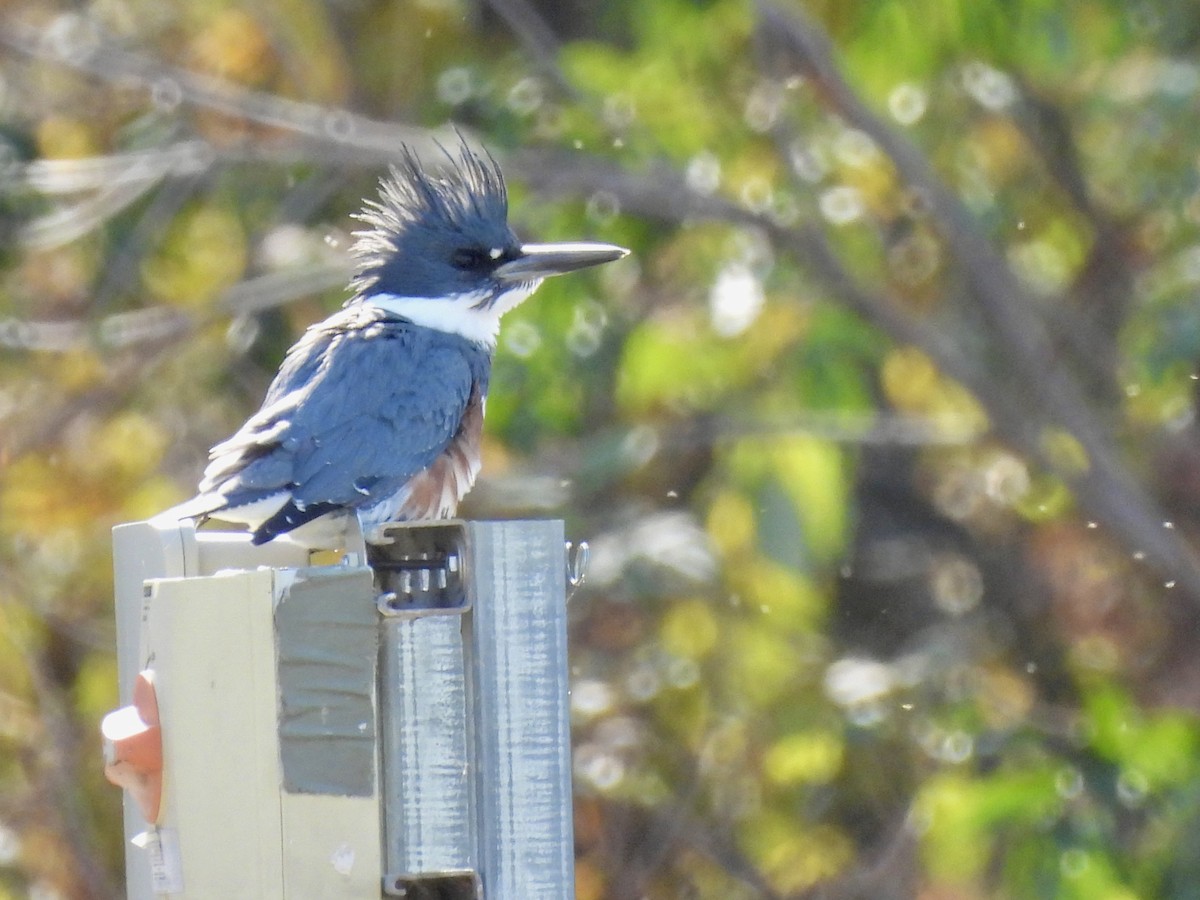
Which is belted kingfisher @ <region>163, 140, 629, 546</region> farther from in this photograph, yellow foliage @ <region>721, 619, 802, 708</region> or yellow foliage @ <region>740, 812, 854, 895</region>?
yellow foliage @ <region>740, 812, 854, 895</region>

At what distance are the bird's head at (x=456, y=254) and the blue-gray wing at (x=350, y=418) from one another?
0.68 ft

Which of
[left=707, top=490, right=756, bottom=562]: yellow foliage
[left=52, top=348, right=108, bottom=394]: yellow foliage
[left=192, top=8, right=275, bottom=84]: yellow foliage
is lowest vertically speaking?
[left=707, top=490, right=756, bottom=562]: yellow foliage

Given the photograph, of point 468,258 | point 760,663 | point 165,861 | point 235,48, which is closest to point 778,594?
point 760,663

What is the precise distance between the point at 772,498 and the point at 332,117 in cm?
188

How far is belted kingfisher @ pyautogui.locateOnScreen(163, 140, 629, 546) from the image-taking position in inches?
124

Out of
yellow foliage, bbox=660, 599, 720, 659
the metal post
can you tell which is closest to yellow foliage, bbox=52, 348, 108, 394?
yellow foliage, bbox=660, 599, 720, 659

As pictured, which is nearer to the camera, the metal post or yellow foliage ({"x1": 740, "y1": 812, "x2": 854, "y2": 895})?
the metal post

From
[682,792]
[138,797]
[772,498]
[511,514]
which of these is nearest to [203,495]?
[138,797]

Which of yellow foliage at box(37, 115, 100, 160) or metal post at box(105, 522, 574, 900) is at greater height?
yellow foliage at box(37, 115, 100, 160)

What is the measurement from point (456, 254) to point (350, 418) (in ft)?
2.77

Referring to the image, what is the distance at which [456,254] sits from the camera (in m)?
4.15

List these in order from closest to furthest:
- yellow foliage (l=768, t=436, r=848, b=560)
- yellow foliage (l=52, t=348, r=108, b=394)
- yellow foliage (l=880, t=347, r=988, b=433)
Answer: yellow foliage (l=768, t=436, r=848, b=560) < yellow foliage (l=880, t=347, r=988, b=433) < yellow foliage (l=52, t=348, r=108, b=394)

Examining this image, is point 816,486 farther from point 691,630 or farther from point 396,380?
point 396,380

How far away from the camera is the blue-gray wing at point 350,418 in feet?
10.3
